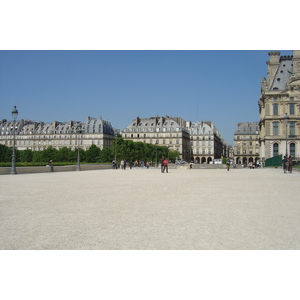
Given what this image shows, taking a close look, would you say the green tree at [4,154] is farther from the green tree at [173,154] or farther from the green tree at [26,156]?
the green tree at [173,154]

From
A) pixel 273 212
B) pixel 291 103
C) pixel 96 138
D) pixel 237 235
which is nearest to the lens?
pixel 237 235

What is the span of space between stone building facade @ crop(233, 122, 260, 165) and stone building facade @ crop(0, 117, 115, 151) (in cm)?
4252

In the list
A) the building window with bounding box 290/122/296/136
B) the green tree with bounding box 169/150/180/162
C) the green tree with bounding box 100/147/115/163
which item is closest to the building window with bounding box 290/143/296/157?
the building window with bounding box 290/122/296/136

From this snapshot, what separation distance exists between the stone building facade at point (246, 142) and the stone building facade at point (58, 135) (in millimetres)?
42521

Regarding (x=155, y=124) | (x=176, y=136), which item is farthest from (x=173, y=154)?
(x=155, y=124)

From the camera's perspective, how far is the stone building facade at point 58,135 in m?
126

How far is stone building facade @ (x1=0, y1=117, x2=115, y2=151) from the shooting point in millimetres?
125750

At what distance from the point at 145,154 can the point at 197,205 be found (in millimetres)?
85985

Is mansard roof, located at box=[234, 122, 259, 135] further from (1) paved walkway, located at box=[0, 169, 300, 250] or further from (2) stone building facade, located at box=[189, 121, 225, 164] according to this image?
(1) paved walkway, located at box=[0, 169, 300, 250]

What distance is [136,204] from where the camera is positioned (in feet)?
35.8

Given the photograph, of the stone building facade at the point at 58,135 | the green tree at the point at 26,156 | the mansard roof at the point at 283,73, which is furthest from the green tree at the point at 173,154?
the mansard roof at the point at 283,73

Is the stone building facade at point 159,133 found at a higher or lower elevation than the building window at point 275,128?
higher
